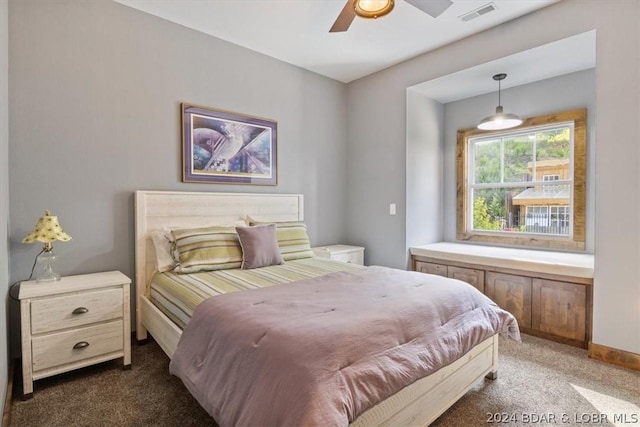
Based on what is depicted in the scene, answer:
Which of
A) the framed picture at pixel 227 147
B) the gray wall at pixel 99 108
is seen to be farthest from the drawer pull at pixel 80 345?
the framed picture at pixel 227 147

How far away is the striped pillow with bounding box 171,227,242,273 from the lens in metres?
2.49

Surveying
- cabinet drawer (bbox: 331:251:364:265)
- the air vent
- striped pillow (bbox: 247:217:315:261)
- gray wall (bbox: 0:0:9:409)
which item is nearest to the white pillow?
striped pillow (bbox: 247:217:315:261)

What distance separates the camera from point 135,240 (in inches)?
107

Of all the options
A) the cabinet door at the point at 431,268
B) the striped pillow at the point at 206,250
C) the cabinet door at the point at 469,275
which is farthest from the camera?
the cabinet door at the point at 431,268

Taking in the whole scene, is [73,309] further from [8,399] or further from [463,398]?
[463,398]

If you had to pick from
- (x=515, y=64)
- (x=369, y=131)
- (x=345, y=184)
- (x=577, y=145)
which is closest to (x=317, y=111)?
(x=369, y=131)

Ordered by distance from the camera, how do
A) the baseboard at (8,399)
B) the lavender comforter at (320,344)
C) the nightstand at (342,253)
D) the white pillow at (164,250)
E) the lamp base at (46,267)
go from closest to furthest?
1. the lavender comforter at (320,344)
2. the baseboard at (8,399)
3. the lamp base at (46,267)
4. the white pillow at (164,250)
5. the nightstand at (342,253)

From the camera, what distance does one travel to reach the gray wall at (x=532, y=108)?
3166 millimetres

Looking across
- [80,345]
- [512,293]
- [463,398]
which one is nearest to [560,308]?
[512,293]

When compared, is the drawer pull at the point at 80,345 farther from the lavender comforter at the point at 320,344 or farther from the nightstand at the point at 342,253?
the nightstand at the point at 342,253

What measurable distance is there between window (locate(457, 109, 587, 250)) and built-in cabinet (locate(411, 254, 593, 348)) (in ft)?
2.51

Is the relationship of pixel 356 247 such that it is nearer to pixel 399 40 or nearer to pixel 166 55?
pixel 399 40

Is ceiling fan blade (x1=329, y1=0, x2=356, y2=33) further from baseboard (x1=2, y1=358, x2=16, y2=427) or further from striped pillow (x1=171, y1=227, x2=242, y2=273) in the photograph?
baseboard (x1=2, y1=358, x2=16, y2=427)

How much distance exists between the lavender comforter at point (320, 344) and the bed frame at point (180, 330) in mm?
134
